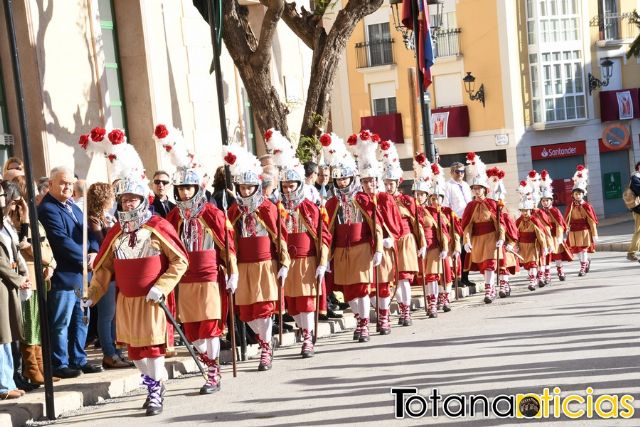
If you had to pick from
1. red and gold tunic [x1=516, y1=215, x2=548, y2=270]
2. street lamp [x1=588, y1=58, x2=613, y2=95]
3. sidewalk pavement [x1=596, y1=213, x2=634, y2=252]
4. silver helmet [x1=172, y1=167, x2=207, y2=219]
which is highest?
street lamp [x1=588, y1=58, x2=613, y2=95]

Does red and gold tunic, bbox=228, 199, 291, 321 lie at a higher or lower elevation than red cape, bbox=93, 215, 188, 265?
lower

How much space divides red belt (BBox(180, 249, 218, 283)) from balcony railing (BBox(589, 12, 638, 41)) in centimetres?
3984

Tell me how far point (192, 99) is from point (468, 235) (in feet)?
17.5

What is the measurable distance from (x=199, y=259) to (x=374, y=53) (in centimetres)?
3814

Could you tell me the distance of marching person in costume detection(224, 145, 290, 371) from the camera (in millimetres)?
12117

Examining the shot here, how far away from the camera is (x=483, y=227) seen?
17.9 metres

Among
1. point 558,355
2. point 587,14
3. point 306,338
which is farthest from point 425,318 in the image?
point 587,14

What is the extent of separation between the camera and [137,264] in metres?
10.2

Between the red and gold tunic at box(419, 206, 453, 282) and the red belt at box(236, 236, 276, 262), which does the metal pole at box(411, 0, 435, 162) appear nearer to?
the red and gold tunic at box(419, 206, 453, 282)

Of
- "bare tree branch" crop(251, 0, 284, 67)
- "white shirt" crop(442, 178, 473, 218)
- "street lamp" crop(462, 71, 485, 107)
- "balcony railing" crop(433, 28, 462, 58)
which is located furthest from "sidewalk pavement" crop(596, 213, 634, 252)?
"bare tree branch" crop(251, 0, 284, 67)

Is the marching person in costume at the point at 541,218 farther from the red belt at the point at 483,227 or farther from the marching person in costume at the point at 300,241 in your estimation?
the marching person in costume at the point at 300,241

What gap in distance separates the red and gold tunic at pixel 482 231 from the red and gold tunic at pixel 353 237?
3796 millimetres

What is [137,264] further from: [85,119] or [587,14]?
[587,14]

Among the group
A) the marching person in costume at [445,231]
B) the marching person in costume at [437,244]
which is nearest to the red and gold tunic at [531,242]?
the marching person in costume at [445,231]
